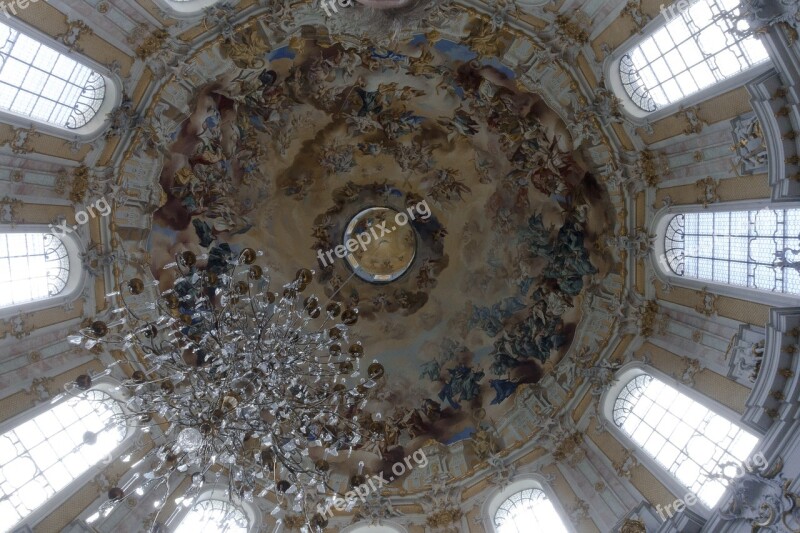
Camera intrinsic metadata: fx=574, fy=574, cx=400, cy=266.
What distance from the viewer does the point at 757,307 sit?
11164 millimetres

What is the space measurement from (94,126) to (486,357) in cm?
1292

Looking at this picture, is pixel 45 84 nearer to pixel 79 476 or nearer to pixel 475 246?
pixel 79 476

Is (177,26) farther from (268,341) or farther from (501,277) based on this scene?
(501,277)

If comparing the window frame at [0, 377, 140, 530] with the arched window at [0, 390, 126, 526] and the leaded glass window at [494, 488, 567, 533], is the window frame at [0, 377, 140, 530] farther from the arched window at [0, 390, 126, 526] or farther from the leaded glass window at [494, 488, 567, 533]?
the leaded glass window at [494, 488, 567, 533]

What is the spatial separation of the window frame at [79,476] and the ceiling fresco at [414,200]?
3.34m

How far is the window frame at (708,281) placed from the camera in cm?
1045

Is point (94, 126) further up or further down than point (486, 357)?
further up

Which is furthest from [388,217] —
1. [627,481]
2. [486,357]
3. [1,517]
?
[1,517]

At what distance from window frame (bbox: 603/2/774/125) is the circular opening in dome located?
8.73 meters

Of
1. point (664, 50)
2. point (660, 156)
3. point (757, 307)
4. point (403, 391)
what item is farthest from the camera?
point (403, 391)

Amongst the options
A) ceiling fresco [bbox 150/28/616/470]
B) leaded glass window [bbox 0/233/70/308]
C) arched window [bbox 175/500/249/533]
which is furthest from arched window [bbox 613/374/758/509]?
leaded glass window [bbox 0/233/70/308]

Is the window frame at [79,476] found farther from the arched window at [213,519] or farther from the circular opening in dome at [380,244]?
the circular opening in dome at [380,244]

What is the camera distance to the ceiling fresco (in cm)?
1538

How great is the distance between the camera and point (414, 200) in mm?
20109
